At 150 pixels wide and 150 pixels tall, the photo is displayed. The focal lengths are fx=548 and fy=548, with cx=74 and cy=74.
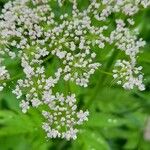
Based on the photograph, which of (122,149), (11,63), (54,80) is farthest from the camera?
(122,149)

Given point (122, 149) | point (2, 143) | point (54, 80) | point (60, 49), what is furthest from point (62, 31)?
point (122, 149)

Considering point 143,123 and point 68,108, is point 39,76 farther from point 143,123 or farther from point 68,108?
point 143,123

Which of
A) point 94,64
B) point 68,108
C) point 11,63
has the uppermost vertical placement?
point 11,63

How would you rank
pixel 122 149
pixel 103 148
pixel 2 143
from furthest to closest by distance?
pixel 122 149, pixel 2 143, pixel 103 148

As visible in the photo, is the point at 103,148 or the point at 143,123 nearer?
the point at 103,148

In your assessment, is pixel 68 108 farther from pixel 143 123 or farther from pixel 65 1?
pixel 143 123

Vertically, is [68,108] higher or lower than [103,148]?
lower
